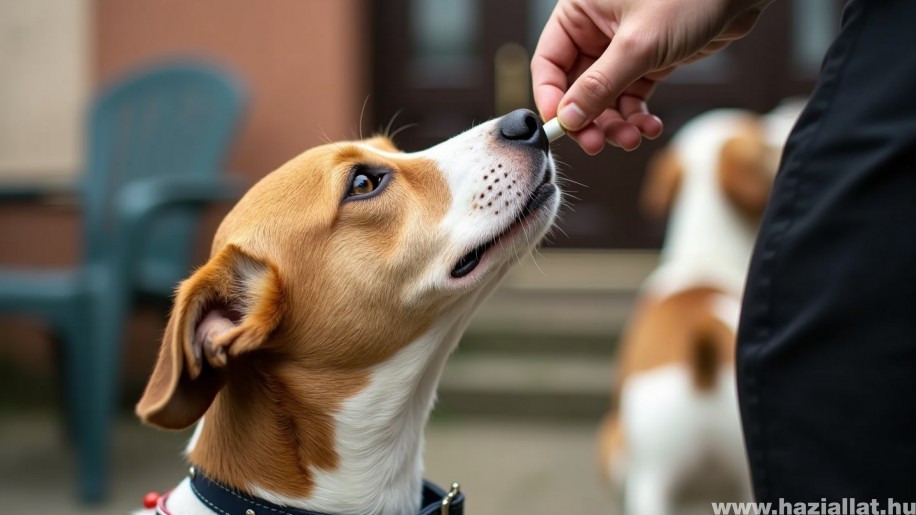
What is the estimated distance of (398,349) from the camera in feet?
4.72

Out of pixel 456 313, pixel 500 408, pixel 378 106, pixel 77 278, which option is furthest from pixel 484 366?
pixel 456 313

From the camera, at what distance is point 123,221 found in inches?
130

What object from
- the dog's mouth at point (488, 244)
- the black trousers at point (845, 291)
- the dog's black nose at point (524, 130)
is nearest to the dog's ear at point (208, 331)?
the dog's mouth at point (488, 244)

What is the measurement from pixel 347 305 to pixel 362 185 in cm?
23

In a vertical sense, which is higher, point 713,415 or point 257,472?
point 713,415

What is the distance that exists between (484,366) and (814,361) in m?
3.41

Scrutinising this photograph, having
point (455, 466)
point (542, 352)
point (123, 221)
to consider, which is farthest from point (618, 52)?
point (542, 352)

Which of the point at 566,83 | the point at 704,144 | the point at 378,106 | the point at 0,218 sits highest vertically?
the point at 378,106

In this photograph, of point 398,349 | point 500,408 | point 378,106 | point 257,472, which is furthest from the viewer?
point 378,106

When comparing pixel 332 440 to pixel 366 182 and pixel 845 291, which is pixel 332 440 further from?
pixel 845 291

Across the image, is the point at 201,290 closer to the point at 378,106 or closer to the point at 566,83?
the point at 566,83

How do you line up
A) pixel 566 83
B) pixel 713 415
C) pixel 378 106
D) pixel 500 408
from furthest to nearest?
pixel 378 106 < pixel 500 408 < pixel 713 415 < pixel 566 83

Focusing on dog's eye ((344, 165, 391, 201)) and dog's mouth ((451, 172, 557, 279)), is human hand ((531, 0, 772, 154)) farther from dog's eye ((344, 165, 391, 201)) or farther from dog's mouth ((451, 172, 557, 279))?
dog's eye ((344, 165, 391, 201))

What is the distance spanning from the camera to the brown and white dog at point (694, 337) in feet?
7.58
